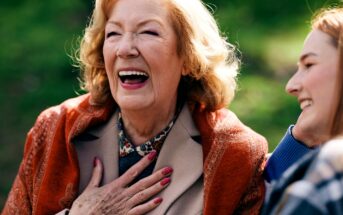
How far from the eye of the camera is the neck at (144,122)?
3.20 metres


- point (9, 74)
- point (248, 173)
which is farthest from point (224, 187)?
point (9, 74)

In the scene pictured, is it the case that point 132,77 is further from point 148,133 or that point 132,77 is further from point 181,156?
point 181,156

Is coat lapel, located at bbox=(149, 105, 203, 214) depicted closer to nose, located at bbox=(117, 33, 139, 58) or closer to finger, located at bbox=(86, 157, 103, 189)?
finger, located at bbox=(86, 157, 103, 189)

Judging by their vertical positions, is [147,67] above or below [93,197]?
above

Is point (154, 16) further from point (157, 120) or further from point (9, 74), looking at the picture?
point (9, 74)

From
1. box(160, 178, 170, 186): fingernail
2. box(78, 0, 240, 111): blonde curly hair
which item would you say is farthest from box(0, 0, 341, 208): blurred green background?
box(160, 178, 170, 186): fingernail

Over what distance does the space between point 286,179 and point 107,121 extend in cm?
172

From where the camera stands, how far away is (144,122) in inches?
126

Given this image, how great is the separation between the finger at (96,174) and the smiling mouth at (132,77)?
333 mm

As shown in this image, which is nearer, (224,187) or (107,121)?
(224,187)

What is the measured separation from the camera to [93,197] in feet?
10.3

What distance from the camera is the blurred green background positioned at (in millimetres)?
7805

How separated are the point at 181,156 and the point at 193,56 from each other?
0.37 m

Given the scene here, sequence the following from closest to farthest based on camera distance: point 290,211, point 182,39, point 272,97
Answer: point 290,211 → point 182,39 → point 272,97
